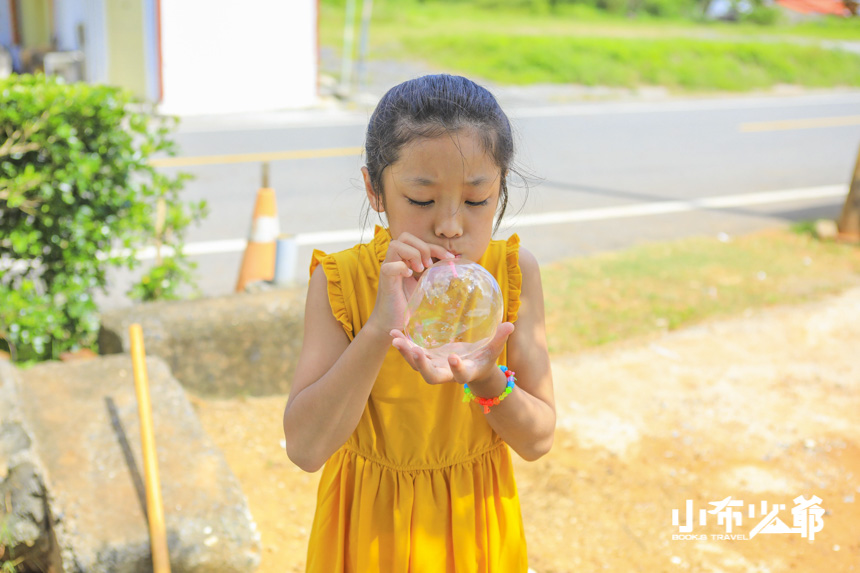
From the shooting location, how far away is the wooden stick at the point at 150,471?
2609mm

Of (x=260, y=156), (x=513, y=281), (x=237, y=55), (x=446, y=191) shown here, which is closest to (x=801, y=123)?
(x=237, y=55)

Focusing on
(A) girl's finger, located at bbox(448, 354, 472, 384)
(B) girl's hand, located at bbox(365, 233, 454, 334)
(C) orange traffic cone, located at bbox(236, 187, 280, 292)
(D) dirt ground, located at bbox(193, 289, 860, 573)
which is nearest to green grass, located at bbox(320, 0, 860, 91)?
(C) orange traffic cone, located at bbox(236, 187, 280, 292)

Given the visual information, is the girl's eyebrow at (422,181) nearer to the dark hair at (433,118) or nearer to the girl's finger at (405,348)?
the dark hair at (433,118)

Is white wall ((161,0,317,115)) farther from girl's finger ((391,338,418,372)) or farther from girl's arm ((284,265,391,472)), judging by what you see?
girl's finger ((391,338,418,372))

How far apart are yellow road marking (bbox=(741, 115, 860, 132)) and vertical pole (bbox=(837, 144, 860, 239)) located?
24.5ft

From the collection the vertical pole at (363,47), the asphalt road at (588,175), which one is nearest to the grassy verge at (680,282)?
the asphalt road at (588,175)

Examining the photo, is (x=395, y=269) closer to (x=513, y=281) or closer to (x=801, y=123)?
(x=513, y=281)

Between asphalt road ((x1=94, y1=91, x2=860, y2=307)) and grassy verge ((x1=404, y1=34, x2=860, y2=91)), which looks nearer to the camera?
asphalt road ((x1=94, y1=91, x2=860, y2=307))

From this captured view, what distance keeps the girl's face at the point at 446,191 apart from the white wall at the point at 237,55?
1312 cm

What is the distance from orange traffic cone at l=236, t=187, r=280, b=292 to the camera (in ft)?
16.7

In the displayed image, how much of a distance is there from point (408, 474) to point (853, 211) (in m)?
6.99

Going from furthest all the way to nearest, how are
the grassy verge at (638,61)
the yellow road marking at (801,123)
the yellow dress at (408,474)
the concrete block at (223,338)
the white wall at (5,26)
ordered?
1. the grassy verge at (638,61)
2. the white wall at (5,26)
3. the yellow road marking at (801,123)
4. the concrete block at (223,338)
5. the yellow dress at (408,474)

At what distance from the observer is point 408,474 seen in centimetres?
178

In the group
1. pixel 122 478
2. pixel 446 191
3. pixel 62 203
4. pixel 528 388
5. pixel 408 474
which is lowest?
pixel 122 478
